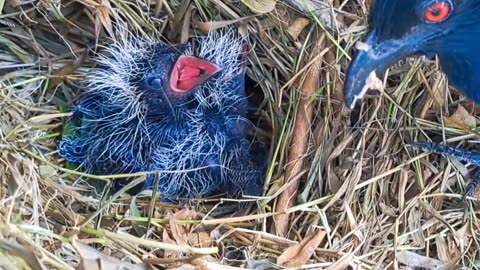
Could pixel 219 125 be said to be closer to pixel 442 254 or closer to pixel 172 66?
pixel 172 66

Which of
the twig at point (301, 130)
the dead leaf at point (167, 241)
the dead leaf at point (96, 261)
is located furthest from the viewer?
the twig at point (301, 130)

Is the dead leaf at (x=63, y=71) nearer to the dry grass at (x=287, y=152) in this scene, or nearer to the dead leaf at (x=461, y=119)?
the dry grass at (x=287, y=152)

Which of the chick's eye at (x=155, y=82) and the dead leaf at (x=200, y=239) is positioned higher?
the chick's eye at (x=155, y=82)

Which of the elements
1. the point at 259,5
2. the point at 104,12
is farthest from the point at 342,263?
the point at 104,12

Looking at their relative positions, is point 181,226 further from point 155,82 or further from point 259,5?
point 259,5

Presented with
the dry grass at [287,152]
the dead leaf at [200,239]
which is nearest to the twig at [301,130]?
the dry grass at [287,152]

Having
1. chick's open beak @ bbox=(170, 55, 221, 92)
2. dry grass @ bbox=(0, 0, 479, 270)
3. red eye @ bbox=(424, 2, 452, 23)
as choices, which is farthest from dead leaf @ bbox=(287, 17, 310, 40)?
red eye @ bbox=(424, 2, 452, 23)

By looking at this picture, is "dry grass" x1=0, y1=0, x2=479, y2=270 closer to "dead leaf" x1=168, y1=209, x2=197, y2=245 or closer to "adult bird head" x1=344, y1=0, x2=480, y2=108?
"dead leaf" x1=168, y1=209, x2=197, y2=245

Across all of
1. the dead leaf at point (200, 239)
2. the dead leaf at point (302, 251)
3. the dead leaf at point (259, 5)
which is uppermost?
the dead leaf at point (259, 5)
